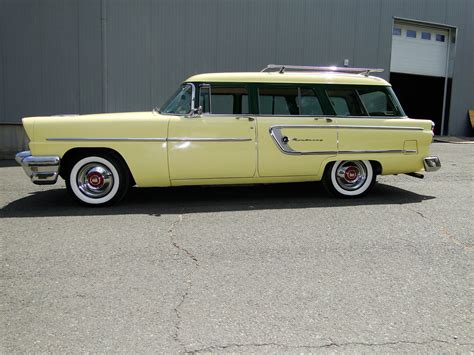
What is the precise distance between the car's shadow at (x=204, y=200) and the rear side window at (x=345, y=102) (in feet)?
4.34

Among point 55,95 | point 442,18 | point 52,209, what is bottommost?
point 52,209

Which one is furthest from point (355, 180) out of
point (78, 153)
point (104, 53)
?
point (104, 53)

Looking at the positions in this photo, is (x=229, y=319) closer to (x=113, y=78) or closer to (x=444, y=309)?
(x=444, y=309)

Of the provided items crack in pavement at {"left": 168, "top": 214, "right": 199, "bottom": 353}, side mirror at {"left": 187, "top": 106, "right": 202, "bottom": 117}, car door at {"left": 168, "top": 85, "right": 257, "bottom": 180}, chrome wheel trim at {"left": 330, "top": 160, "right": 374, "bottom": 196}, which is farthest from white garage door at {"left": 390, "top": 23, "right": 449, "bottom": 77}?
crack in pavement at {"left": 168, "top": 214, "right": 199, "bottom": 353}

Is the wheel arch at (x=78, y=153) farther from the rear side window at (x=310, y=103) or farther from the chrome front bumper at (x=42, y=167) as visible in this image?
the rear side window at (x=310, y=103)

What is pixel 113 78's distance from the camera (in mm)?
12516

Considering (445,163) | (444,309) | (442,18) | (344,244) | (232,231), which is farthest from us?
(442,18)

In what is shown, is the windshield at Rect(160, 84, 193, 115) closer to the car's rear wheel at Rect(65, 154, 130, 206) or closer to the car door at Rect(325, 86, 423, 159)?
the car's rear wheel at Rect(65, 154, 130, 206)

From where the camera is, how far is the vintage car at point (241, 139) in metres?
5.61

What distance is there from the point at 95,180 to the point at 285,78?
10.2ft

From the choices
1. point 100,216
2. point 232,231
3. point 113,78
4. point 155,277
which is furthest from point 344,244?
point 113,78

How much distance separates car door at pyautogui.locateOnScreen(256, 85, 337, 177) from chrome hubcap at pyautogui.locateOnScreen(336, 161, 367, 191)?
364mm

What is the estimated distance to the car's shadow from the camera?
559 centimetres

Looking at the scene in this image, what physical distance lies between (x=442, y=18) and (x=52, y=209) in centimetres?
1662
